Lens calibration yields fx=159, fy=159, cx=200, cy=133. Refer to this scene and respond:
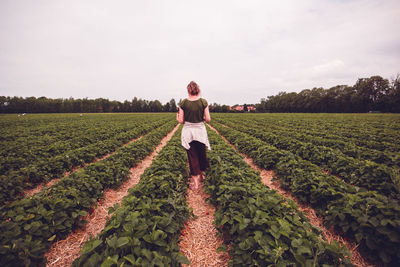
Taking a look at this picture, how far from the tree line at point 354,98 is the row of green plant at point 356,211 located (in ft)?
271

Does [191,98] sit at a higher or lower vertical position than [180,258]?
higher

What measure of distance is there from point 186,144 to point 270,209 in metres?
2.58

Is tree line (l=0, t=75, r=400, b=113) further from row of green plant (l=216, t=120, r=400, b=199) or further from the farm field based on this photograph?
the farm field

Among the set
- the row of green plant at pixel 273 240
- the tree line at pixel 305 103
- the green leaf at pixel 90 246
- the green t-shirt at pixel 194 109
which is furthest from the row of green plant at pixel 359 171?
the tree line at pixel 305 103

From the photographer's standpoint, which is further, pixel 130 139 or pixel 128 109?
pixel 128 109

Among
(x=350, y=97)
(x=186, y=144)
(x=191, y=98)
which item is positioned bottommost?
(x=186, y=144)

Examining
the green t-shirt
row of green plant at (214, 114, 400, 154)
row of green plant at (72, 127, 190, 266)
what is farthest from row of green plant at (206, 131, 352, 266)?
row of green plant at (214, 114, 400, 154)

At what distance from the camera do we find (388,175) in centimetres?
438

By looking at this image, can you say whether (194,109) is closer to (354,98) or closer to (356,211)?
(356,211)

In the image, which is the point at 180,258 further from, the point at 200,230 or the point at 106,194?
the point at 106,194

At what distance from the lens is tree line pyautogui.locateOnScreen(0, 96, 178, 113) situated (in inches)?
3017

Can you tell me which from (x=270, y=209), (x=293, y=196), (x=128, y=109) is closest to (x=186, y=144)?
(x=270, y=209)

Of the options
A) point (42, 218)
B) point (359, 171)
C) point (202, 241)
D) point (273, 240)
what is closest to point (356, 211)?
point (273, 240)

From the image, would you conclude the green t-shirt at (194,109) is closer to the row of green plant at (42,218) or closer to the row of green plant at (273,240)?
the row of green plant at (273,240)
